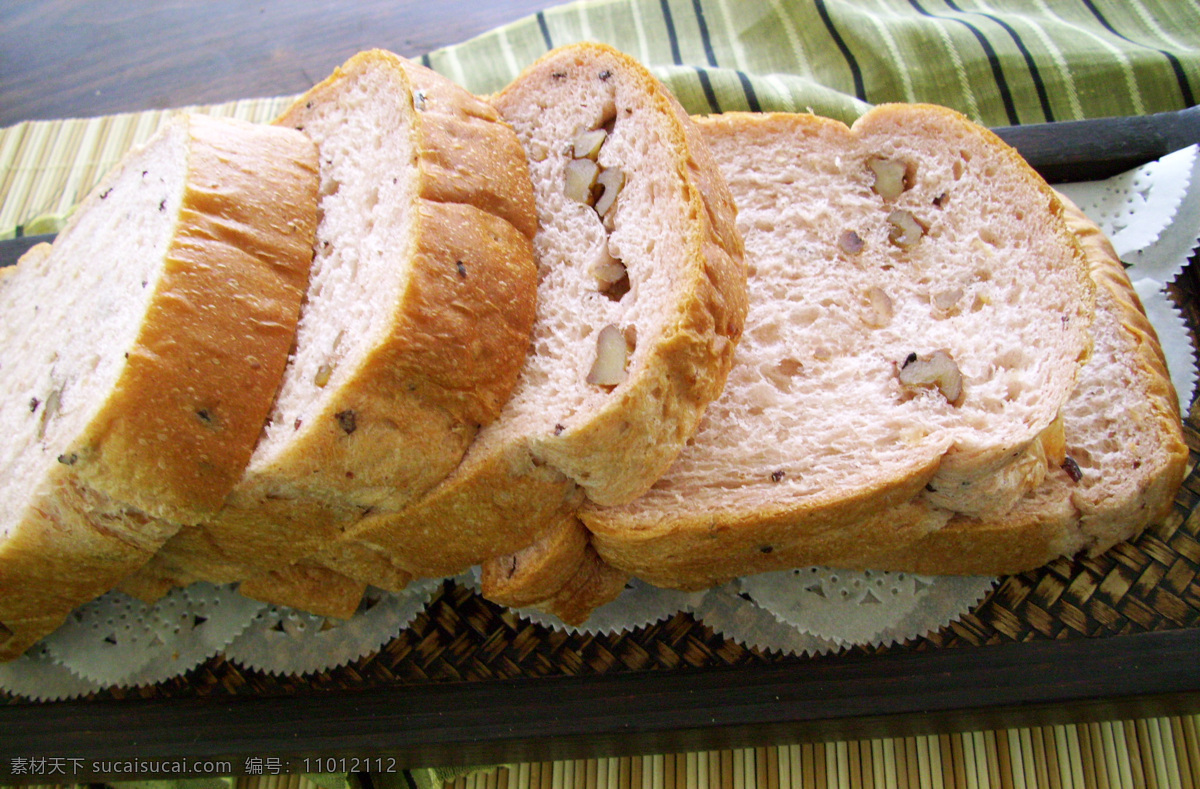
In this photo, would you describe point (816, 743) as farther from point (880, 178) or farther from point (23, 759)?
point (23, 759)

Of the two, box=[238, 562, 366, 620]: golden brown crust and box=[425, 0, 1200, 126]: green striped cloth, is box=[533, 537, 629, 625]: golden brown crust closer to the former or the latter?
box=[238, 562, 366, 620]: golden brown crust

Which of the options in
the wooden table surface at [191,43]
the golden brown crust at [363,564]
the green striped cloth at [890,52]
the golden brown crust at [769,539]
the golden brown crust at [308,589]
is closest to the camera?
the golden brown crust at [769,539]

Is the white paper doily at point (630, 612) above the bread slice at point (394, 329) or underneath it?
underneath

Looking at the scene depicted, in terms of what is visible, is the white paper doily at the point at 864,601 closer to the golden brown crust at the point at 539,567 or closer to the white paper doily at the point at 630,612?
the white paper doily at the point at 630,612

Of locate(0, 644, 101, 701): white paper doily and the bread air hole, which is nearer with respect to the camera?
the bread air hole

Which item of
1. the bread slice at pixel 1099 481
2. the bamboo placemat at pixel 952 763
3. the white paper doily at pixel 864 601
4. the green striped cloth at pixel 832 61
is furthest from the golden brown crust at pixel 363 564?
the green striped cloth at pixel 832 61

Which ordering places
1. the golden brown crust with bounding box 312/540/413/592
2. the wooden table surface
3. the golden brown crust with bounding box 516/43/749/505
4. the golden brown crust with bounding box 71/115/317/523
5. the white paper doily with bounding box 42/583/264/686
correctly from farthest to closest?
1. the wooden table surface
2. the white paper doily with bounding box 42/583/264/686
3. the golden brown crust with bounding box 312/540/413/592
4. the golden brown crust with bounding box 516/43/749/505
5. the golden brown crust with bounding box 71/115/317/523

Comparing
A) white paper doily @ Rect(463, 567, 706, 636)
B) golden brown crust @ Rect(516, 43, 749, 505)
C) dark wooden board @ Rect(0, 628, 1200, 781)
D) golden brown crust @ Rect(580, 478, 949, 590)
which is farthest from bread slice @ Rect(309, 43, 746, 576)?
dark wooden board @ Rect(0, 628, 1200, 781)
